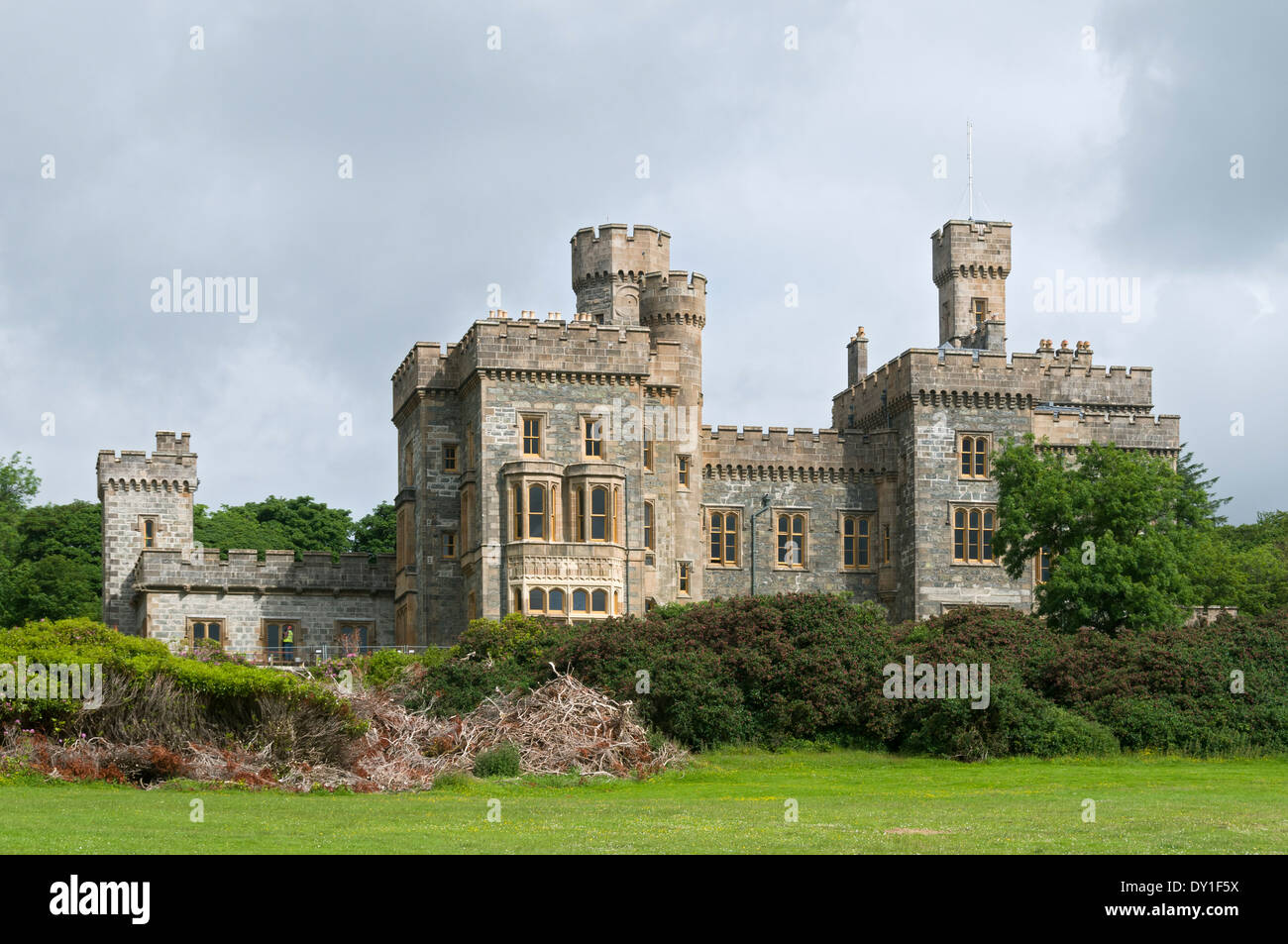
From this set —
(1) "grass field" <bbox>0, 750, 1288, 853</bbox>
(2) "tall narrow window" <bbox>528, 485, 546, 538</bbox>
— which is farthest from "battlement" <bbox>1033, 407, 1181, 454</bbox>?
(1) "grass field" <bbox>0, 750, 1288, 853</bbox>

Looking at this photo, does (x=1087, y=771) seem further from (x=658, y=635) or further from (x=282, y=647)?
(x=282, y=647)

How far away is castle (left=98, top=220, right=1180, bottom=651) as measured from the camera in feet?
165

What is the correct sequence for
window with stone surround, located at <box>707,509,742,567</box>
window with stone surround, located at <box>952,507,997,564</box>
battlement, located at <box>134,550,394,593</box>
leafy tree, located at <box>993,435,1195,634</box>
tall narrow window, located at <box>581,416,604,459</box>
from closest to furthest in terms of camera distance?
1. leafy tree, located at <box>993,435,1195,634</box>
2. tall narrow window, located at <box>581,416,604,459</box>
3. battlement, located at <box>134,550,394,593</box>
4. window with stone surround, located at <box>952,507,997,564</box>
5. window with stone surround, located at <box>707,509,742,567</box>

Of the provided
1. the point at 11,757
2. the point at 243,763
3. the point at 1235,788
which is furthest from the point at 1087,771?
the point at 11,757

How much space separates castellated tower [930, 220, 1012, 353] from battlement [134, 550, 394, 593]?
23.3 m

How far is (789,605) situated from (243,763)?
15.4 metres

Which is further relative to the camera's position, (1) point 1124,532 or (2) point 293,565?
(2) point 293,565

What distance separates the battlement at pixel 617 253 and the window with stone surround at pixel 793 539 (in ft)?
31.2

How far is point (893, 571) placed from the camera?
58.1m

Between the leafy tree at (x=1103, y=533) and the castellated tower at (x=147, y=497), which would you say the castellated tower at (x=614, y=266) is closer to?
the leafy tree at (x=1103, y=533)

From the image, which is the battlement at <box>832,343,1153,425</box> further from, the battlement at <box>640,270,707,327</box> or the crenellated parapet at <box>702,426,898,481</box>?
Answer: the battlement at <box>640,270,707,327</box>

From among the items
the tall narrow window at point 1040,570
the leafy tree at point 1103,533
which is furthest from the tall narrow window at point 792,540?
the leafy tree at point 1103,533

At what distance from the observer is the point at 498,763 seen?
30.7m

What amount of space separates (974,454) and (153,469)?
29.3 metres
